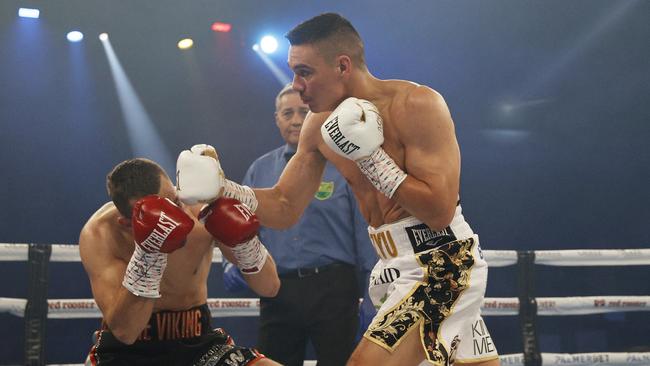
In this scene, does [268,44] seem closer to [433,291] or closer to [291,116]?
[291,116]

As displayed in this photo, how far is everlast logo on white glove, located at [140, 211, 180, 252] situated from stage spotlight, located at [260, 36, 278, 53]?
3.93 metres

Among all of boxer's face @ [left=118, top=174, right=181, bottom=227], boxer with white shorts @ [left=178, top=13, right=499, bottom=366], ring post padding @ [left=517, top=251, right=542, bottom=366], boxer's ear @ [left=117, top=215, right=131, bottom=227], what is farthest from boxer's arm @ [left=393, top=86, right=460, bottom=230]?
ring post padding @ [left=517, top=251, right=542, bottom=366]

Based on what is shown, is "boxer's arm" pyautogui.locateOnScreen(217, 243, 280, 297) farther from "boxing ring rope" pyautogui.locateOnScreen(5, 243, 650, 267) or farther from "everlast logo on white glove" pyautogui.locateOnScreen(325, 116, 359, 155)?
"boxing ring rope" pyautogui.locateOnScreen(5, 243, 650, 267)

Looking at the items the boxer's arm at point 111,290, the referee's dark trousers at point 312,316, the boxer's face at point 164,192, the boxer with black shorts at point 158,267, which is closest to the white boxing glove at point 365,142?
the boxer with black shorts at point 158,267

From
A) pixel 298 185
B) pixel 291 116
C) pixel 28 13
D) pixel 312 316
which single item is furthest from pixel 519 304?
pixel 28 13

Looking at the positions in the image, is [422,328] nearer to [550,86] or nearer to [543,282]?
[543,282]

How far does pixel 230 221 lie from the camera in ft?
6.73

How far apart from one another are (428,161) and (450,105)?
13.2 feet

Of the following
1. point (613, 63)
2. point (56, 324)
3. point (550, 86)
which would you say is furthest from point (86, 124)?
point (613, 63)

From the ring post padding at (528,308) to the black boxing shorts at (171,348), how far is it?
7.57 ft

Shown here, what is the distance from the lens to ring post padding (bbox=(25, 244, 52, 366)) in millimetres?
3428

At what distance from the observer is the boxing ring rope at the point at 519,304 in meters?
3.48

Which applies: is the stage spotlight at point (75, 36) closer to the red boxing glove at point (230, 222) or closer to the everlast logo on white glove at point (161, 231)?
the red boxing glove at point (230, 222)

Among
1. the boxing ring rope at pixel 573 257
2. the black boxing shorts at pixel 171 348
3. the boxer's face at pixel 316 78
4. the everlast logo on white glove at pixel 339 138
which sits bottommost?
the black boxing shorts at pixel 171 348
